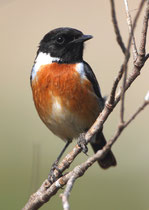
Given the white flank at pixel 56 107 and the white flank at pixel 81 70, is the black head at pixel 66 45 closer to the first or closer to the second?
the white flank at pixel 81 70

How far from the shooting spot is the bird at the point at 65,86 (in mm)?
4352

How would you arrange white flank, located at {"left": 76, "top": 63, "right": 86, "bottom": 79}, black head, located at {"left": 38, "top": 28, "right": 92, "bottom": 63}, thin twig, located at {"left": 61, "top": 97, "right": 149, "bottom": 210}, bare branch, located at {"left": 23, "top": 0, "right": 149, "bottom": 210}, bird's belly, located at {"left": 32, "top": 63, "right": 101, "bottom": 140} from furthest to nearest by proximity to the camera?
1. black head, located at {"left": 38, "top": 28, "right": 92, "bottom": 63}
2. white flank, located at {"left": 76, "top": 63, "right": 86, "bottom": 79}
3. bird's belly, located at {"left": 32, "top": 63, "right": 101, "bottom": 140}
4. bare branch, located at {"left": 23, "top": 0, "right": 149, "bottom": 210}
5. thin twig, located at {"left": 61, "top": 97, "right": 149, "bottom": 210}

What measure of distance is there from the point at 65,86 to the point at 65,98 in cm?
11

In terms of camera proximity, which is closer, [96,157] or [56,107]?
[96,157]

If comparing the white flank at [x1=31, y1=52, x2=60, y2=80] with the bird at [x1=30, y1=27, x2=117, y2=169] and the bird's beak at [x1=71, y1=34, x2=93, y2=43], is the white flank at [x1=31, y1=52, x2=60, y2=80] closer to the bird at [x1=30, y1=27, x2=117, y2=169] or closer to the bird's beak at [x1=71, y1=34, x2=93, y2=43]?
the bird at [x1=30, y1=27, x2=117, y2=169]

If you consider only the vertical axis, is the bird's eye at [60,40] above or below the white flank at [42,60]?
above

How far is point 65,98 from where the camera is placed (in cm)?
433

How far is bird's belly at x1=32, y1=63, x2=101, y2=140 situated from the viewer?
434cm

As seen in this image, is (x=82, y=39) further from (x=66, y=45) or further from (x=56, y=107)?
(x=56, y=107)

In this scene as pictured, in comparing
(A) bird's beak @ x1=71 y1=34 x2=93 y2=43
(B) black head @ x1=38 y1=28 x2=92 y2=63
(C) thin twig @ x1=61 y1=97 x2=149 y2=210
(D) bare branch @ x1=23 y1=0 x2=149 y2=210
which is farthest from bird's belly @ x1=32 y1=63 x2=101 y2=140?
(C) thin twig @ x1=61 y1=97 x2=149 y2=210

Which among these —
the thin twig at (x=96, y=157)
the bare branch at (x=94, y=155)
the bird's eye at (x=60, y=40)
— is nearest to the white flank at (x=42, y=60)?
the bird's eye at (x=60, y=40)

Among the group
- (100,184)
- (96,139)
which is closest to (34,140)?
(100,184)

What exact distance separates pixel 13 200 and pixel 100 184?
1343 mm

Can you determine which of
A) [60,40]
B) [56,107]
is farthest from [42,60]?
[56,107]
